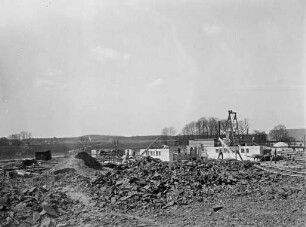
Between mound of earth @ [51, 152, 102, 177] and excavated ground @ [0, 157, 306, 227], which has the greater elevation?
mound of earth @ [51, 152, 102, 177]

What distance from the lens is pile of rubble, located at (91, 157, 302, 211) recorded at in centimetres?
1366

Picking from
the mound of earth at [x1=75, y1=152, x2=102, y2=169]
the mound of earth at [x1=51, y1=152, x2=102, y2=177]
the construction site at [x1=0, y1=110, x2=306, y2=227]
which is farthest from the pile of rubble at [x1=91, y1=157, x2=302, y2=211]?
the mound of earth at [x1=75, y1=152, x2=102, y2=169]

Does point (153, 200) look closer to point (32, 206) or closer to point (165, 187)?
point (165, 187)

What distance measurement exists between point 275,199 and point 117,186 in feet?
20.4

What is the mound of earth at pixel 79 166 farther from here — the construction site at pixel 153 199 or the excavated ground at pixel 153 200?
the excavated ground at pixel 153 200

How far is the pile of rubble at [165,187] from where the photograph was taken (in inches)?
538

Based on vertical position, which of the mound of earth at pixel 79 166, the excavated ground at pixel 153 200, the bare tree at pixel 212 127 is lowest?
the excavated ground at pixel 153 200

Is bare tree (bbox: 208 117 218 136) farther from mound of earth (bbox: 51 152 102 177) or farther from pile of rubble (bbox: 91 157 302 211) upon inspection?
pile of rubble (bbox: 91 157 302 211)

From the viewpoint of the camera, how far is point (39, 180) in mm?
18125

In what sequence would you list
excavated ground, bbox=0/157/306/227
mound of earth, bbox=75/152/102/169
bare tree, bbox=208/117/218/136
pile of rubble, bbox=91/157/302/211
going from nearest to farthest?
excavated ground, bbox=0/157/306/227
pile of rubble, bbox=91/157/302/211
mound of earth, bbox=75/152/102/169
bare tree, bbox=208/117/218/136

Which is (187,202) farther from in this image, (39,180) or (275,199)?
(39,180)

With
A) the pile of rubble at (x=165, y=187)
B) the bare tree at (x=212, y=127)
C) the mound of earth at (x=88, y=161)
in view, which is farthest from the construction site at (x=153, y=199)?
the bare tree at (x=212, y=127)

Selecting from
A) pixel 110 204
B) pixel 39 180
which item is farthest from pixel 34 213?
pixel 39 180

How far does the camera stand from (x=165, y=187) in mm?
15484
